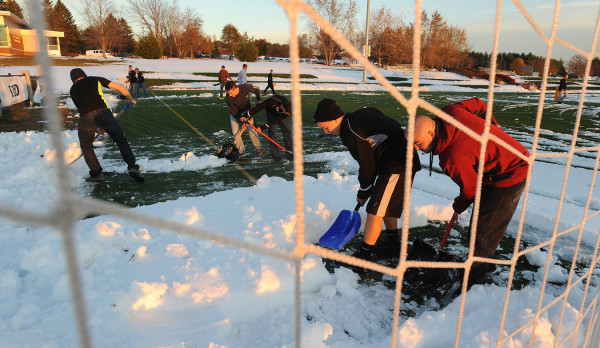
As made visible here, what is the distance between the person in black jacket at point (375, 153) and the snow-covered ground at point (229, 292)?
0.56 metres

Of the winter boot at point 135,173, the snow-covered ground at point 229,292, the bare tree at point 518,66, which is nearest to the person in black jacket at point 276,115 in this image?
the winter boot at point 135,173

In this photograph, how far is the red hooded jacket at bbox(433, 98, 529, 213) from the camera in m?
2.29

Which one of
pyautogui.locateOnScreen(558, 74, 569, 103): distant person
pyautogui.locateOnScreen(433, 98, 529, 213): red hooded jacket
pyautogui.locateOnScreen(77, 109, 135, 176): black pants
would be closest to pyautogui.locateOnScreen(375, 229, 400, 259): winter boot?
pyautogui.locateOnScreen(433, 98, 529, 213): red hooded jacket

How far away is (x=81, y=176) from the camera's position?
17.9 feet

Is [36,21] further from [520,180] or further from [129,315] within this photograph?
[520,180]

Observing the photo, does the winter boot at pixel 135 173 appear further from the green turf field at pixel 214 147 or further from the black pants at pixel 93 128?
the black pants at pixel 93 128

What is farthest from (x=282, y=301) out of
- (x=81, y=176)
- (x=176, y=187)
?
(x=81, y=176)

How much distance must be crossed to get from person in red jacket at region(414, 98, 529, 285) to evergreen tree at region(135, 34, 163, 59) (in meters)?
48.1

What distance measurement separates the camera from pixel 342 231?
3355 mm

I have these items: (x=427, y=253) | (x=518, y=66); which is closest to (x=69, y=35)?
(x=427, y=253)

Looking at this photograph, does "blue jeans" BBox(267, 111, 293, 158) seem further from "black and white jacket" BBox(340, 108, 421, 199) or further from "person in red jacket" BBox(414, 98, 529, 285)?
"person in red jacket" BBox(414, 98, 529, 285)

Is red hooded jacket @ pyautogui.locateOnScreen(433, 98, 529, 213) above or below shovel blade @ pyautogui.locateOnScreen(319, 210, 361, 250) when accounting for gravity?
above

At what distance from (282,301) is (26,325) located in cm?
153

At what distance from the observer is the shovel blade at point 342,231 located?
3.22m
